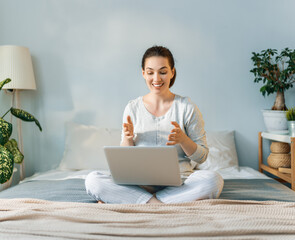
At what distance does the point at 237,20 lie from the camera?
2.84 m

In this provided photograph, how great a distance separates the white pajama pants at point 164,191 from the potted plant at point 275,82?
120 centimetres

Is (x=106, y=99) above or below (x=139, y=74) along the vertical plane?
below

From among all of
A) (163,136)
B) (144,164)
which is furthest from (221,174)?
(144,164)

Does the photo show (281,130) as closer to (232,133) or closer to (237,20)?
(232,133)

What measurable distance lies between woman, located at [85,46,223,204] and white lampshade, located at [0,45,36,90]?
111 centimetres

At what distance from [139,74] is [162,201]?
1525 millimetres

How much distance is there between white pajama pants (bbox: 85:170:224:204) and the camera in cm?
153

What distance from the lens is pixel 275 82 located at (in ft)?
8.63

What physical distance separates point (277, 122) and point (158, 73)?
3.94 feet

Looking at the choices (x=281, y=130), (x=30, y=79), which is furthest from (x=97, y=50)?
(x=281, y=130)

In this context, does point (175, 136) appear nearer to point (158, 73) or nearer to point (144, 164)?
point (144, 164)

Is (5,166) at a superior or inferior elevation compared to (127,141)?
inferior

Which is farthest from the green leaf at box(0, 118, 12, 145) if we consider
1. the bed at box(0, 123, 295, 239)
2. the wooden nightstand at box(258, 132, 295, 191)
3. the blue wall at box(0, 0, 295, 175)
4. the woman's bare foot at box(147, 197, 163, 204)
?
the wooden nightstand at box(258, 132, 295, 191)

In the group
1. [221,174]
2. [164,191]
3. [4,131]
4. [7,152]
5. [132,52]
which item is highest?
[132,52]
